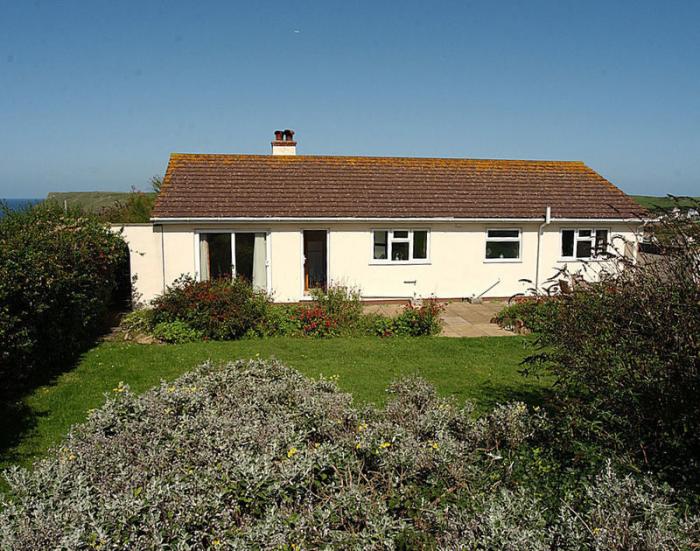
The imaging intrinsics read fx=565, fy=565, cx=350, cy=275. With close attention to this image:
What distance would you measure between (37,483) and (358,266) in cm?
1378

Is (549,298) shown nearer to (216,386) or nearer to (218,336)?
(216,386)

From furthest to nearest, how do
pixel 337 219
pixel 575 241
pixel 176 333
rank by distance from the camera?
pixel 575 241, pixel 337 219, pixel 176 333

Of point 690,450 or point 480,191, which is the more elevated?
point 480,191

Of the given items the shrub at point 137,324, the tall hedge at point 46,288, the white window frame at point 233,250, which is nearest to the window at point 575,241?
the white window frame at point 233,250

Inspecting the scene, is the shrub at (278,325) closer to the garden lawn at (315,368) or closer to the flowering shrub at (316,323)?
the flowering shrub at (316,323)

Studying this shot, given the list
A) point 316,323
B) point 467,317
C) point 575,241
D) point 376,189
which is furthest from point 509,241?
point 316,323

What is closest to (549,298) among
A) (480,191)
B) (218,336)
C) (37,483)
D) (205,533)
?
(205,533)

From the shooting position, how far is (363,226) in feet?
57.2

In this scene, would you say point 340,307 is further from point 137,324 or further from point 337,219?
point 137,324

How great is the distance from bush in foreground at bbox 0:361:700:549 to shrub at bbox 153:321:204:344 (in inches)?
287

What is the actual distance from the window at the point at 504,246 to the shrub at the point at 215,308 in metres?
8.16

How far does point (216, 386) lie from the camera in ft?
20.3

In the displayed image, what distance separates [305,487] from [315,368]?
20.4 feet

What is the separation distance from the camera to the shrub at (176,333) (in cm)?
1270
